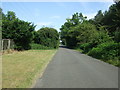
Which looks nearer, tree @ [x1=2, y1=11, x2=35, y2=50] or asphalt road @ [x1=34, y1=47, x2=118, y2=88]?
asphalt road @ [x1=34, y1=47, x2=118, y2=88]

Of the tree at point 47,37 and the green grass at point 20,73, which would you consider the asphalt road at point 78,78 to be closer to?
the green grass at point 20,73

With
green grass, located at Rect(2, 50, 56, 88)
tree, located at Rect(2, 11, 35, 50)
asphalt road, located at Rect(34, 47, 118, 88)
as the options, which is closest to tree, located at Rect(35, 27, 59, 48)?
tree, located at Rect(2, 11, 35, 50)

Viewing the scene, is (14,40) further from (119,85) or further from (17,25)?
(119,85)

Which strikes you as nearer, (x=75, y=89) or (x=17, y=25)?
(x=75, y=89)

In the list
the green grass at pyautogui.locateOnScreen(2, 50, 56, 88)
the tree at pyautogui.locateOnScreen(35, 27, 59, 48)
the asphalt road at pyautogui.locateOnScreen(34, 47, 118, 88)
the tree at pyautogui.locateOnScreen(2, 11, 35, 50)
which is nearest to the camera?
the asphalt road at pyautogui.locateOnScreen(34, 47, 118, 88)

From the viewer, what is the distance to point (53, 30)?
56.8 m

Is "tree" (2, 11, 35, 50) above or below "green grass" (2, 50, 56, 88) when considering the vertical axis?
above

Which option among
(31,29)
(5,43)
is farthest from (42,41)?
(5,43)

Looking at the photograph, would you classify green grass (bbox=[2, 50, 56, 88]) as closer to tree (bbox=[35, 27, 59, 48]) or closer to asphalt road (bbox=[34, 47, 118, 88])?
asphalt road (bbox=[34, 47, 118, 88])

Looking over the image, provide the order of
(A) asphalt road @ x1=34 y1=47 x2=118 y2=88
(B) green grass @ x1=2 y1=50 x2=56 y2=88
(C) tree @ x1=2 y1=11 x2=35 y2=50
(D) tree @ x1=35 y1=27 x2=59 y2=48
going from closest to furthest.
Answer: (A) asphalt road @ x1=34 y1=47 x2=118 y2=88, (B) green grass @ x1=2 y1=50 x2=56 y2=88, (C) tree @ x1=2 y1=11 x2=35 y2=50, (D) tree @ x1=35 y1=27 x2=59 y2=48

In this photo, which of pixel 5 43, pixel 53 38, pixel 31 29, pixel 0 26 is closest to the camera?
pixel 5 43

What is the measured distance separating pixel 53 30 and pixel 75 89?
167 ft

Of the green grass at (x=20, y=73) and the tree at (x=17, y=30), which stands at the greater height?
the tree at (x=17, y=30)

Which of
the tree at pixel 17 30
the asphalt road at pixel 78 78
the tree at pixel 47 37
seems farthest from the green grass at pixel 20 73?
the tree at pixel 47 37
